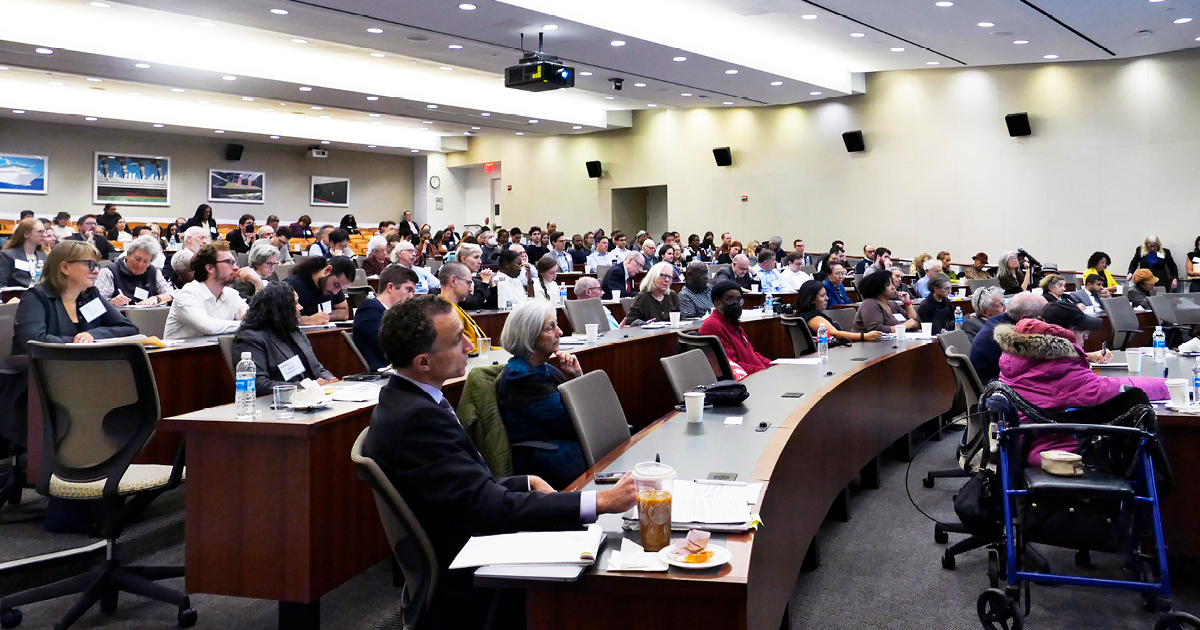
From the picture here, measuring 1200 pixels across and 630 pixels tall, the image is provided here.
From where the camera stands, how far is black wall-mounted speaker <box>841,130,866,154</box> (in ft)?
47.0

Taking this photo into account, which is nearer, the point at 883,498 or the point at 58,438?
the point at 58,438

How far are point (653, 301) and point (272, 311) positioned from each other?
3.82m

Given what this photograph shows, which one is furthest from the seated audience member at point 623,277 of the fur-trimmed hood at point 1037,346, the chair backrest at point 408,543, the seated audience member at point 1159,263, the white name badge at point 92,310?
the chair backrest at point 408,543

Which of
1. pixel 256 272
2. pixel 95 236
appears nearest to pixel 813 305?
pixel 256 272

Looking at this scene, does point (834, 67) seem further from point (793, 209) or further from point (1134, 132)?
point (1134, 132)

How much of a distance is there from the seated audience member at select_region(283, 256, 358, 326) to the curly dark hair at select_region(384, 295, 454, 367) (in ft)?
10.9

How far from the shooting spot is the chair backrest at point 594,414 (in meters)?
2.71

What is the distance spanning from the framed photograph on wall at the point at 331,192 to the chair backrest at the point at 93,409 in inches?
718

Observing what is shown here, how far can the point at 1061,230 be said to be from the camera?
497 inches

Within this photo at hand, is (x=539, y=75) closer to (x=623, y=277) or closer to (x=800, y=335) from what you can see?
(x=623, y=277)

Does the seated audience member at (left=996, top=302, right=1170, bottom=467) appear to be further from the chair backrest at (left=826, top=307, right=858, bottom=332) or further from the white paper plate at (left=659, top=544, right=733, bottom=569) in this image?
the chair backrest at (left=826, top=307, right=858, bottom=332)

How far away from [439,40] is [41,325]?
666 cm

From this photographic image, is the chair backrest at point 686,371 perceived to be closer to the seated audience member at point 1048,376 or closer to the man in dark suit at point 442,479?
the seated audience member at point 1048,376

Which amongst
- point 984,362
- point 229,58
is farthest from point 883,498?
point 229,58
